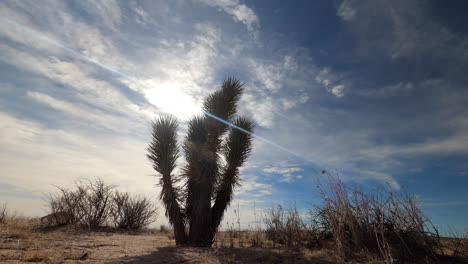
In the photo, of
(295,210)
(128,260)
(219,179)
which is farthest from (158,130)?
(295,210)

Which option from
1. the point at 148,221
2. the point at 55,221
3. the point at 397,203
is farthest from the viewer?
the point at 148,221

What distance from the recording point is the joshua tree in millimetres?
6828

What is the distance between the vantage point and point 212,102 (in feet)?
26.6

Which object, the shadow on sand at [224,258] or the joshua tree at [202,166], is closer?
the shadow on sand at [224,258]

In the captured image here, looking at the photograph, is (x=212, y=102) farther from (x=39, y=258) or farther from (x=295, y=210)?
(x=39, y=258)

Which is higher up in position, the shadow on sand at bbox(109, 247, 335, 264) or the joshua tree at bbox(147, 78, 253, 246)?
the joshua tree at bbox(147, 78, 253, 246)

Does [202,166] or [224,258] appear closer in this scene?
[224,258]

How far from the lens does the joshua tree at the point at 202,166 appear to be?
6.83 m

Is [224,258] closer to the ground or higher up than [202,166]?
closer to the ground

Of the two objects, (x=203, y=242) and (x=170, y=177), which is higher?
(x=170, y=177)

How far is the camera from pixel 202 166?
721cm

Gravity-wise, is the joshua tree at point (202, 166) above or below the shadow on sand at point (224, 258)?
above

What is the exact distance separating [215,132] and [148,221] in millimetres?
7250

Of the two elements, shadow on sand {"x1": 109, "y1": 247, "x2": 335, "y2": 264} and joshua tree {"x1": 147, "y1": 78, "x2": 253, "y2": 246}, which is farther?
joshua tree {"x1": 147, "y1": 78, "x2": 253, "y2": 246}
